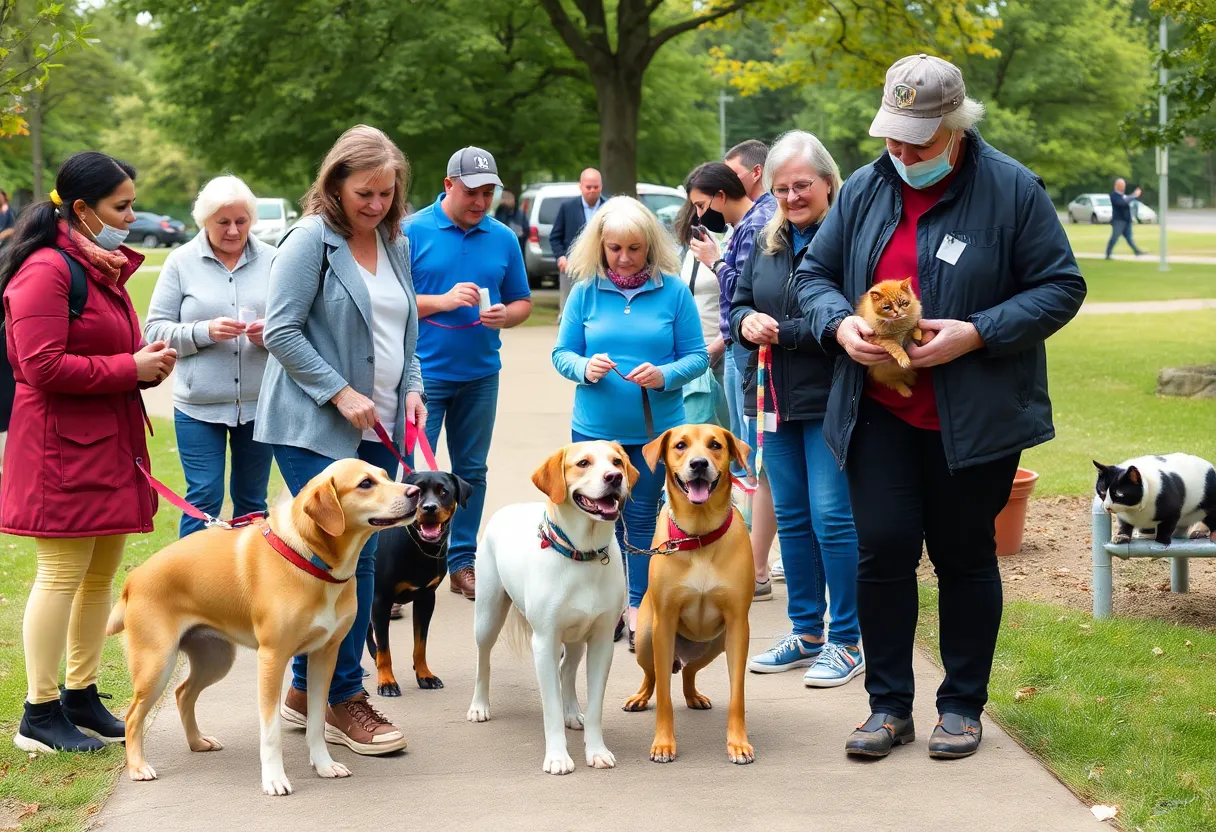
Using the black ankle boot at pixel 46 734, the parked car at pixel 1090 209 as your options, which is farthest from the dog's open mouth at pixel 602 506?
the parked car at pixel 1090 209

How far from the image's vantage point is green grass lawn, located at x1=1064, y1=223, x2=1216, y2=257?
3981cm

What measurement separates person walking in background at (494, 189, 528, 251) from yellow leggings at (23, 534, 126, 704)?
1924 cm

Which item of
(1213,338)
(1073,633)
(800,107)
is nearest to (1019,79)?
(1213,338)

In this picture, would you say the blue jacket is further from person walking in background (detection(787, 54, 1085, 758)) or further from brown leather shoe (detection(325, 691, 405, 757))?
brown leather shoe (detection(325, 691, 405, 757))

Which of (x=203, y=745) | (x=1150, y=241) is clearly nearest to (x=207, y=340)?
(x=203, y=745)

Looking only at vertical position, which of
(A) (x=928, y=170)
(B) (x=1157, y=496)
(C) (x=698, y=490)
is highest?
(A) (x=928, y=170)

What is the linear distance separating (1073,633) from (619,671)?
2.09 metres

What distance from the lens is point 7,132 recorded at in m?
6.38

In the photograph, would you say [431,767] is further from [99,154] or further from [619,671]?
[99,154]

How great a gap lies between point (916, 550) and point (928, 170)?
1317 mm

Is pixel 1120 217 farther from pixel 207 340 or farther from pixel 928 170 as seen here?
pixel 928 170

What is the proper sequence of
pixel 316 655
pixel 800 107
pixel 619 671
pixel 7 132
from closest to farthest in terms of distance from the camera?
pixel 316 655, pixel 619 671, pixel 7 132, pixel 800 107

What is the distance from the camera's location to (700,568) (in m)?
4.84

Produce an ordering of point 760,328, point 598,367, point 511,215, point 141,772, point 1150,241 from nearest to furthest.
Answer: point 141,772 < point 760,328 < point 598,367 < point 511,215 < point 1150,241
